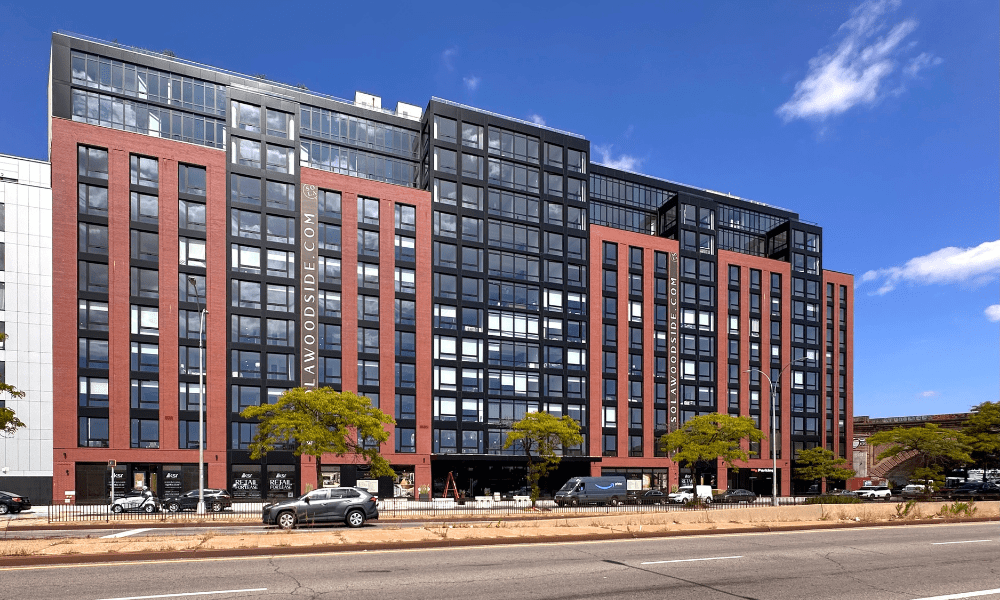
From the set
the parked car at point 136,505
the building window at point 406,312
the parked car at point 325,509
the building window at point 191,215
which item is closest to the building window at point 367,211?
the building window at point 406,312

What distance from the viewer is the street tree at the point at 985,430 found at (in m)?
71.2

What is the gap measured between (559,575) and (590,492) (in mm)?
39048

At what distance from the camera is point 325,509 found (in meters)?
27.1

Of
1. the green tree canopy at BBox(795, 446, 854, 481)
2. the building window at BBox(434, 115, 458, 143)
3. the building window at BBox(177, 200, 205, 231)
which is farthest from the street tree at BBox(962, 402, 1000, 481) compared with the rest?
the building window at BBox(177, 200, 205, 231)

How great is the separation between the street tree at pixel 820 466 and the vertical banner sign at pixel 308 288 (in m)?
59.4

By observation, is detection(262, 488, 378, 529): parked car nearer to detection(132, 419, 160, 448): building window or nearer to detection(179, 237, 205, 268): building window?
detection(132, 419, 160, 448): building window

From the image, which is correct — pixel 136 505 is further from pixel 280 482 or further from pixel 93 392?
pixel 280 482

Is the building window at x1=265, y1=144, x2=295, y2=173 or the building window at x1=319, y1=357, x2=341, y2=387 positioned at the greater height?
the building window at x1=265, y1=144, x2=295, y2=173

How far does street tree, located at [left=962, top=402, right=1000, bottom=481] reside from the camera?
234ft

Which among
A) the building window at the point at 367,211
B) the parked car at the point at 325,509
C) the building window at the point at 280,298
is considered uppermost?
the building window at the point at 367,211

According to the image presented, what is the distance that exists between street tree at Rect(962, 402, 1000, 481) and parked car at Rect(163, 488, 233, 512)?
232 ft

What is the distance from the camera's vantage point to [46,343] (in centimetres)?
5447

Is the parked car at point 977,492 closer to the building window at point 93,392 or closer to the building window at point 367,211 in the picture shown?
the building window at point 367,211

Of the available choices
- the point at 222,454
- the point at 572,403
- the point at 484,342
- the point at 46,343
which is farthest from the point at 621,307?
the point at 46,343
